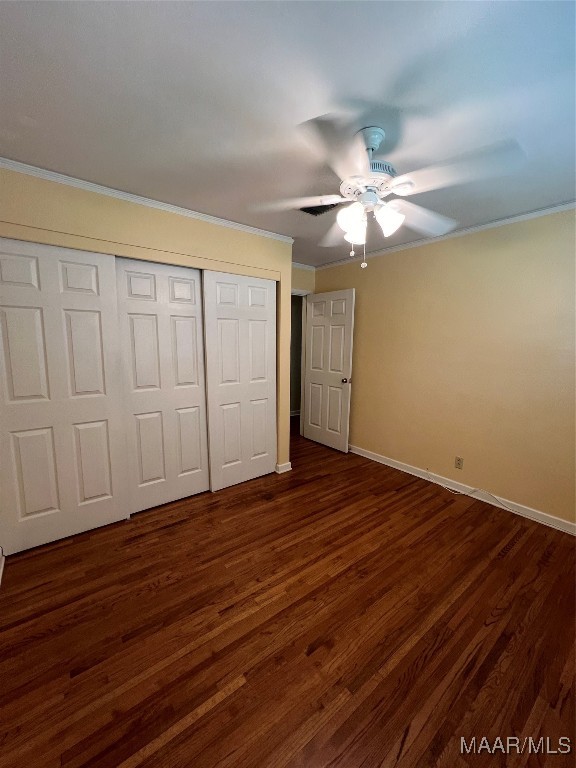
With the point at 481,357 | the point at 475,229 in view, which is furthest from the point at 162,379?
the point at 475,229

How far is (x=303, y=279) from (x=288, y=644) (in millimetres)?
3679

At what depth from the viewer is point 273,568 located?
1925 millimetres

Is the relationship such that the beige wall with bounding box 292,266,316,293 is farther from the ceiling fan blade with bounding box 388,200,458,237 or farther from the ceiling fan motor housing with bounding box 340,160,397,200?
the ceiling fan motor housing with bounding box 340,160,397,200

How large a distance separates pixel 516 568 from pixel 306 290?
3.44 m

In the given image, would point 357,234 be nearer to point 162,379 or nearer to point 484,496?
point 162,379

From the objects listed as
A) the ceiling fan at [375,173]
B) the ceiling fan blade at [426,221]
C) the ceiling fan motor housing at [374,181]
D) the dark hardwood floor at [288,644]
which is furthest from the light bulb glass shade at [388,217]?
the dark hardwood floor at [288,644]

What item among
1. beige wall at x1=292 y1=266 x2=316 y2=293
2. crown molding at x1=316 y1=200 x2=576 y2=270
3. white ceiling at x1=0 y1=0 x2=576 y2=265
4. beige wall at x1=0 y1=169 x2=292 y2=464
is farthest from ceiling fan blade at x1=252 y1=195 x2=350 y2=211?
beige wall at x1=292 y1=266 x2=316 y2=293

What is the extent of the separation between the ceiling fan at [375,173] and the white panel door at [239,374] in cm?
110

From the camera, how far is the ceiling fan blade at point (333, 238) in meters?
2.69

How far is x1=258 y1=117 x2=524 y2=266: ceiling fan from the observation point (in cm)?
148

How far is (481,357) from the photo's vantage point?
2.67 m

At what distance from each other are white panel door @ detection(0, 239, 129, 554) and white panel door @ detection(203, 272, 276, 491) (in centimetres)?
75

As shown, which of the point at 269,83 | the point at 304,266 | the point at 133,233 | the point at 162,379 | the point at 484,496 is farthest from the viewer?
the point at 304,266

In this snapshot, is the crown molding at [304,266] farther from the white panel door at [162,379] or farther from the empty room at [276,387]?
the white panel door at [162,379]
